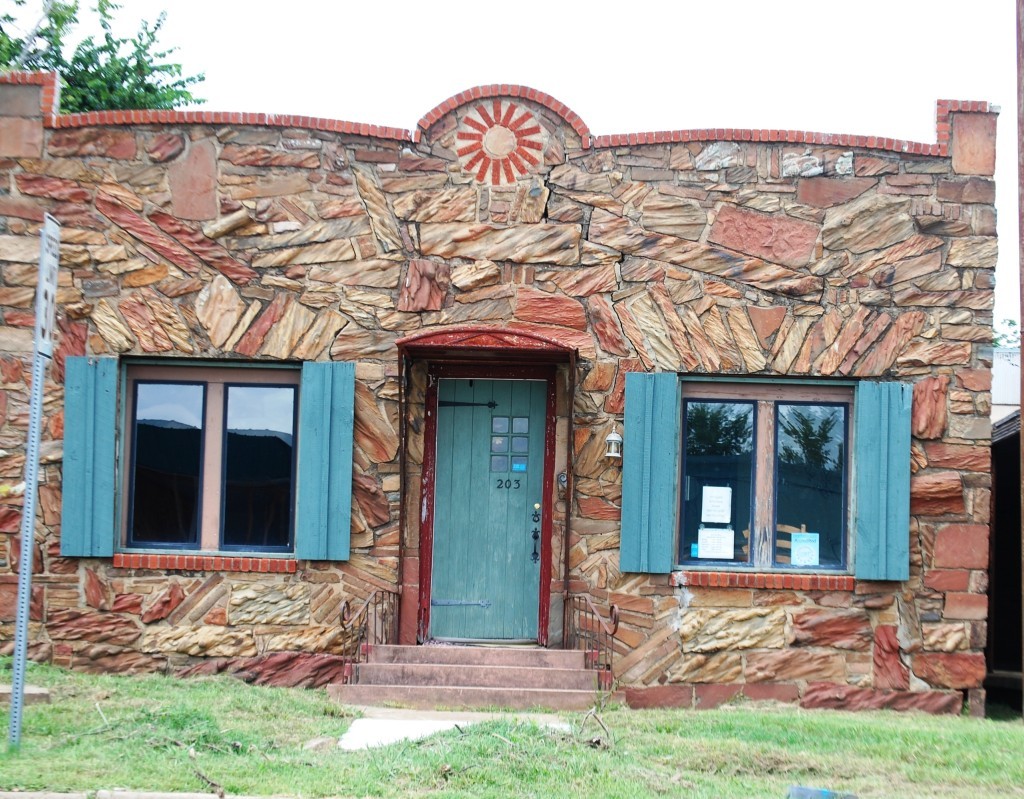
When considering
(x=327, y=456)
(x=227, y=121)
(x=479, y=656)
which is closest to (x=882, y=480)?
(x=479, y=656)

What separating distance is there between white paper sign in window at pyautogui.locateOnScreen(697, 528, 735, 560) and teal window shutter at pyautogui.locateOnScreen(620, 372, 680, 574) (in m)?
0.31

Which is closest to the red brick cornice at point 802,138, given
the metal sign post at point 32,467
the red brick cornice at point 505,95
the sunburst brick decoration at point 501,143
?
the red brick cornice at point 505,95

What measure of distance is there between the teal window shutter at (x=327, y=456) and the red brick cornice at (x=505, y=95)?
2054 mm

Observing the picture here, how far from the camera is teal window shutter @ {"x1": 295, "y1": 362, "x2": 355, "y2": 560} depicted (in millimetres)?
9883

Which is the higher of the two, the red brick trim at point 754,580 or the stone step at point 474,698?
the red brick trim at point 754,580

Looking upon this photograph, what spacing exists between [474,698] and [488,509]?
6.17 feet

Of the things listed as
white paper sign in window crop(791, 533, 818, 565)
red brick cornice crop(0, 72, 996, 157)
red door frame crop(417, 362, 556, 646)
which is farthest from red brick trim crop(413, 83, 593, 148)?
white paper sign in window crop(791, 533, 818, 565)

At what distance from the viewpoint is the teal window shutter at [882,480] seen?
9.89m

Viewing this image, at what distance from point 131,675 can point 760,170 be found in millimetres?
6588

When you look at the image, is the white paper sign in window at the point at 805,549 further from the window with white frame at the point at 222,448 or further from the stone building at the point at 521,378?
the window with white frame at the point at 222,448

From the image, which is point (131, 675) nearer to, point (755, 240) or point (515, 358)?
point (515, 358)

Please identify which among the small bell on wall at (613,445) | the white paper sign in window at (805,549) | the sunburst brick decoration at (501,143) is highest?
the sunburst brick decoration at (501,143)

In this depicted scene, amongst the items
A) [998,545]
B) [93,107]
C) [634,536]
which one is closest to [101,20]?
[93,107]

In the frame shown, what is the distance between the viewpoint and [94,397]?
32.4 feet
